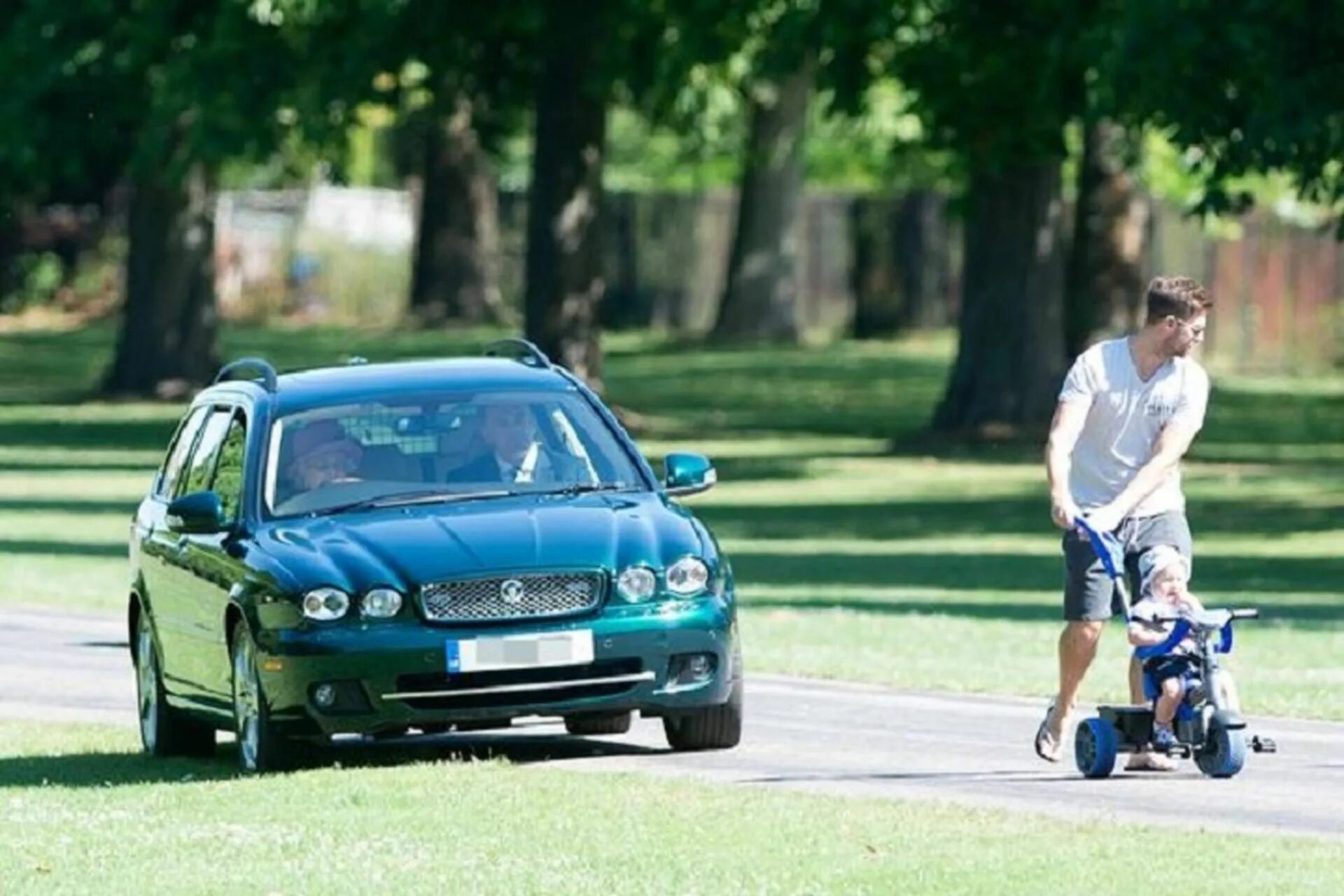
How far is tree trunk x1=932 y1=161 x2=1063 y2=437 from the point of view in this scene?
1656 inches

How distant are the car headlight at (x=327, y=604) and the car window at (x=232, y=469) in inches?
42.9

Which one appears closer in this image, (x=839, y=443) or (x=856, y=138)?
(x=839, y=443)

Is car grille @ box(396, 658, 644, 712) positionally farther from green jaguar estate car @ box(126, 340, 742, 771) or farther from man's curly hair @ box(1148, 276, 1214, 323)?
man's curly hair @ box(1148, 276, 1214, 323)

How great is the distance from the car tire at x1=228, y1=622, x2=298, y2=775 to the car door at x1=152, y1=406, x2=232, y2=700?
0.51 meters

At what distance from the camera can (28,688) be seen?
787 inches

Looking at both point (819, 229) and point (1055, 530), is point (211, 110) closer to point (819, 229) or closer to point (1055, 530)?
point (1055, 530)

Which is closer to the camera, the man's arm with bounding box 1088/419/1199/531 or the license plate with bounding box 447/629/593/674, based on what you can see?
the man's arm with bounding box 1088/419/1199/531

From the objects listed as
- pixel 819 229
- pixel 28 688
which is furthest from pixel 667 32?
pixel 819 229

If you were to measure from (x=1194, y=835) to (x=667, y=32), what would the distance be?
101 feet

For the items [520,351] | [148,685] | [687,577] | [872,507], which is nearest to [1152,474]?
[687,577]

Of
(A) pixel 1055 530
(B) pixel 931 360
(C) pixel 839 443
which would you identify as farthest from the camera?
(B) pixel 931 360

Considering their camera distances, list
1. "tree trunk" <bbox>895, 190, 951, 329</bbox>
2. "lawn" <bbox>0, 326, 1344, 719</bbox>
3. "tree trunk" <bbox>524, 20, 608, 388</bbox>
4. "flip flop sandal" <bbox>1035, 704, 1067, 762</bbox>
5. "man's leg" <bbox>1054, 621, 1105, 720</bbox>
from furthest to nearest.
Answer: "tree trunk" <bbox>895, 190, 951, 329</bbox>, "tree trunk" <bbox>524, 20, 608, 388</bbox>, "lawn" <bbox>0, 326, 1344, 719</bbox>, "flip flop sandal" <bbox>1035, 704, 1067, 762</bbox>, "man's leg" <bbox>1054, 621, 1105, 720</bbox>

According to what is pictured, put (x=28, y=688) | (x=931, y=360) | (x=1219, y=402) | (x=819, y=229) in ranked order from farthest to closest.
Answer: (x=819, y=229) → (x=931, y=360) → (x=1219, y=402) → (x=28, y=688)

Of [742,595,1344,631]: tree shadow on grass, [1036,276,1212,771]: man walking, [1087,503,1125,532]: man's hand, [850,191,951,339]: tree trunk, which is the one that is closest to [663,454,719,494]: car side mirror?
[1036,276,1212,771]: man walking
